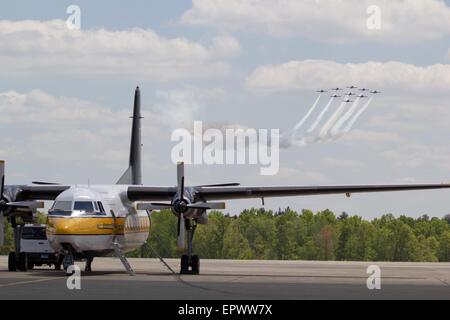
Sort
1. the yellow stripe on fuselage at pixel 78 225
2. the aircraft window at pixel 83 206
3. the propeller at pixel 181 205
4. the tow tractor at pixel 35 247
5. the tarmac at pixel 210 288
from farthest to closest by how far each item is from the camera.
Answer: the tow tractor at pixel 35 247 → the propeller at pixel 181 205 → the aircraft window at pixel 83 206 → the yellow stripe on fuselage at pixel 78 225 → the tarmac at pixel 210 288

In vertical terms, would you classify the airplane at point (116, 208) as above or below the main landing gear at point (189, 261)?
above

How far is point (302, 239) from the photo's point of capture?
15438cm

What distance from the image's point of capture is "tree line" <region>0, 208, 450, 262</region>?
142 meters

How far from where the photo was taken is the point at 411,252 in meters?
141

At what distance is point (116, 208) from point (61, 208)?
3131mm

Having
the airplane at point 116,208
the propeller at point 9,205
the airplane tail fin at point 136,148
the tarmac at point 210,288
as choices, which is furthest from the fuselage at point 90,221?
the airplane tail fin at point 136,148

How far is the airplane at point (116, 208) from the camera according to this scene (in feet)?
122

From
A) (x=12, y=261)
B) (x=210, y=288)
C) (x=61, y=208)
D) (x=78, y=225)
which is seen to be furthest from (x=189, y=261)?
(x=210, y=288)

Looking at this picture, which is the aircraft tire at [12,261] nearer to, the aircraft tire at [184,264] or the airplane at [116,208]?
the airplane at [116,208]

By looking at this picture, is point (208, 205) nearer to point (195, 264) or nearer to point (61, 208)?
point (195, 264)

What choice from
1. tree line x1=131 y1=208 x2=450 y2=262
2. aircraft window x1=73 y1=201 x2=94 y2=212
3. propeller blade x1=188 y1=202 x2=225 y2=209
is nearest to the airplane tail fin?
propeller blade x1=188 y1=202 x2=225 y2=209

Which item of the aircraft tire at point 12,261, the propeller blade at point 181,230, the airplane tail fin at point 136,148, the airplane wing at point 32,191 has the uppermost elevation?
the airplane tail fin at point 136,148
